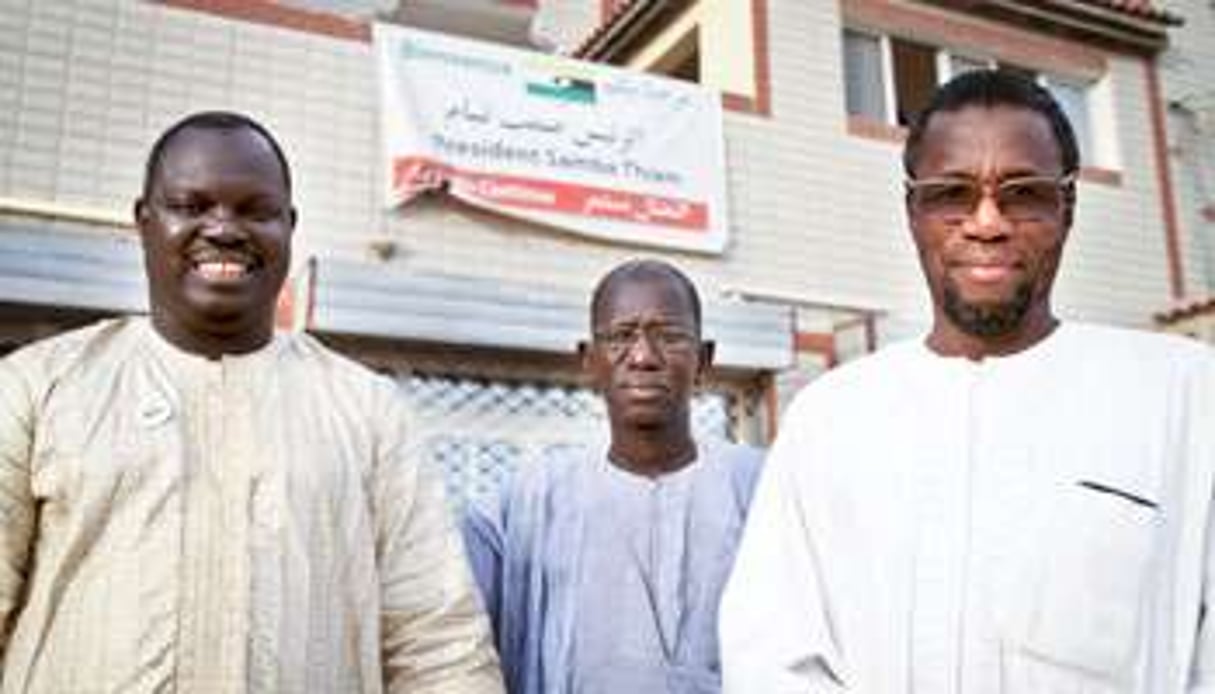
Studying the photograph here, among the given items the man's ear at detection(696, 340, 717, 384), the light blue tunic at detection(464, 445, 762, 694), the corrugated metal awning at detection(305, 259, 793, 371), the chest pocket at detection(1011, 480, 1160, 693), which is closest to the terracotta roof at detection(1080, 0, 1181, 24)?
the corrugated metal awning at detection(305, 259, 793, 371)

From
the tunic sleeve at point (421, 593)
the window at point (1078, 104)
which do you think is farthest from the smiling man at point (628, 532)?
the window at point (1078, 104)

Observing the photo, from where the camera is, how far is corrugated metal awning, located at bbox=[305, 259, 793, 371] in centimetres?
620

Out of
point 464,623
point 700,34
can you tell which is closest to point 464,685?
point 464,623

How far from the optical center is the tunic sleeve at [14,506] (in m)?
1.76

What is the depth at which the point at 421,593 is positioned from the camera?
2059 mm

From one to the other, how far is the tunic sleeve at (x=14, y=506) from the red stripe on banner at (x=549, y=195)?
5.19 metres

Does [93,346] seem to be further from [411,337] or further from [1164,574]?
[411,337]

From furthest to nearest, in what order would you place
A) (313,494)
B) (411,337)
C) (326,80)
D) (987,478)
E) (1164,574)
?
(326,80)
(411,337)
(313,494)
(987,478)
(1164,574)

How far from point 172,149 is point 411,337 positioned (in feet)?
14.2

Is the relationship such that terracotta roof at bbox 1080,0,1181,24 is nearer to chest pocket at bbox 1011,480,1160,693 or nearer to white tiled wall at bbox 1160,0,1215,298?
white tiled wall at bbox 1160,0,1215,298

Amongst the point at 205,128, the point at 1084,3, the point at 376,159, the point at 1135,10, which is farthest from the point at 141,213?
the point at 1135,10

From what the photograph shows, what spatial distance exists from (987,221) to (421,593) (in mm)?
1082

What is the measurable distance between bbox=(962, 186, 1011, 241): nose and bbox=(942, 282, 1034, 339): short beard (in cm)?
9

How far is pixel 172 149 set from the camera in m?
2.00
